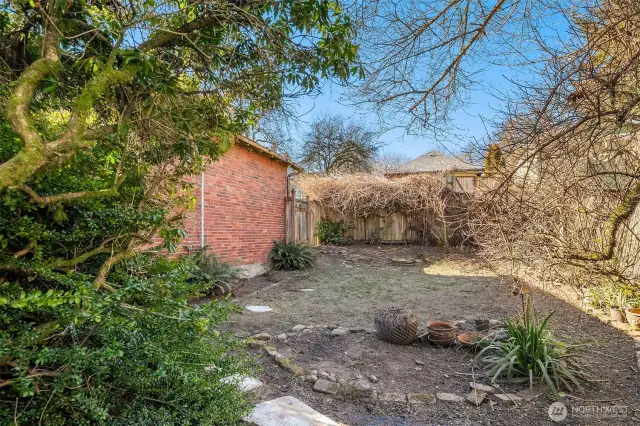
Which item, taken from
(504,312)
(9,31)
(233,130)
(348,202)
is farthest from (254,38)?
(348,202)

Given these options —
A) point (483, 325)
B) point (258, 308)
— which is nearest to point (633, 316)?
point (483, 325)

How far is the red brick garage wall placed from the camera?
7414mm

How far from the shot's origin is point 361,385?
10.3 feet

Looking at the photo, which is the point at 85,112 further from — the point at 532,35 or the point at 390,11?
the point at 532,35

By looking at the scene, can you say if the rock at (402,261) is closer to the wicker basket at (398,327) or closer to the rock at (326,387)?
the wicker basket at (398,327)

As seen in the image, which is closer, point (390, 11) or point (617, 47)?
point (617, 47)

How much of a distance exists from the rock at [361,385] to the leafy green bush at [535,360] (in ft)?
3.74

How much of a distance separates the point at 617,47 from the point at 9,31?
14.4 ft

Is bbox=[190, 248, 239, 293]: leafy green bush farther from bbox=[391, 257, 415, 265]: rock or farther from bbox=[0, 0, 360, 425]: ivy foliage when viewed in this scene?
bbox=[391, 257, 415, 265]: rock

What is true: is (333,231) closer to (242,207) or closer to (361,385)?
(242,207)

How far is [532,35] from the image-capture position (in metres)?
2.83

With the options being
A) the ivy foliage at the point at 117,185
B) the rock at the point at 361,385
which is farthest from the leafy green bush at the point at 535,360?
the ivy foliage at the point at 117,185

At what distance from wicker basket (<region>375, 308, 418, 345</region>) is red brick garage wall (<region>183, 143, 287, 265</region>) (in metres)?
4.20

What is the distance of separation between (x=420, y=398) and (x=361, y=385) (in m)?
0.51
